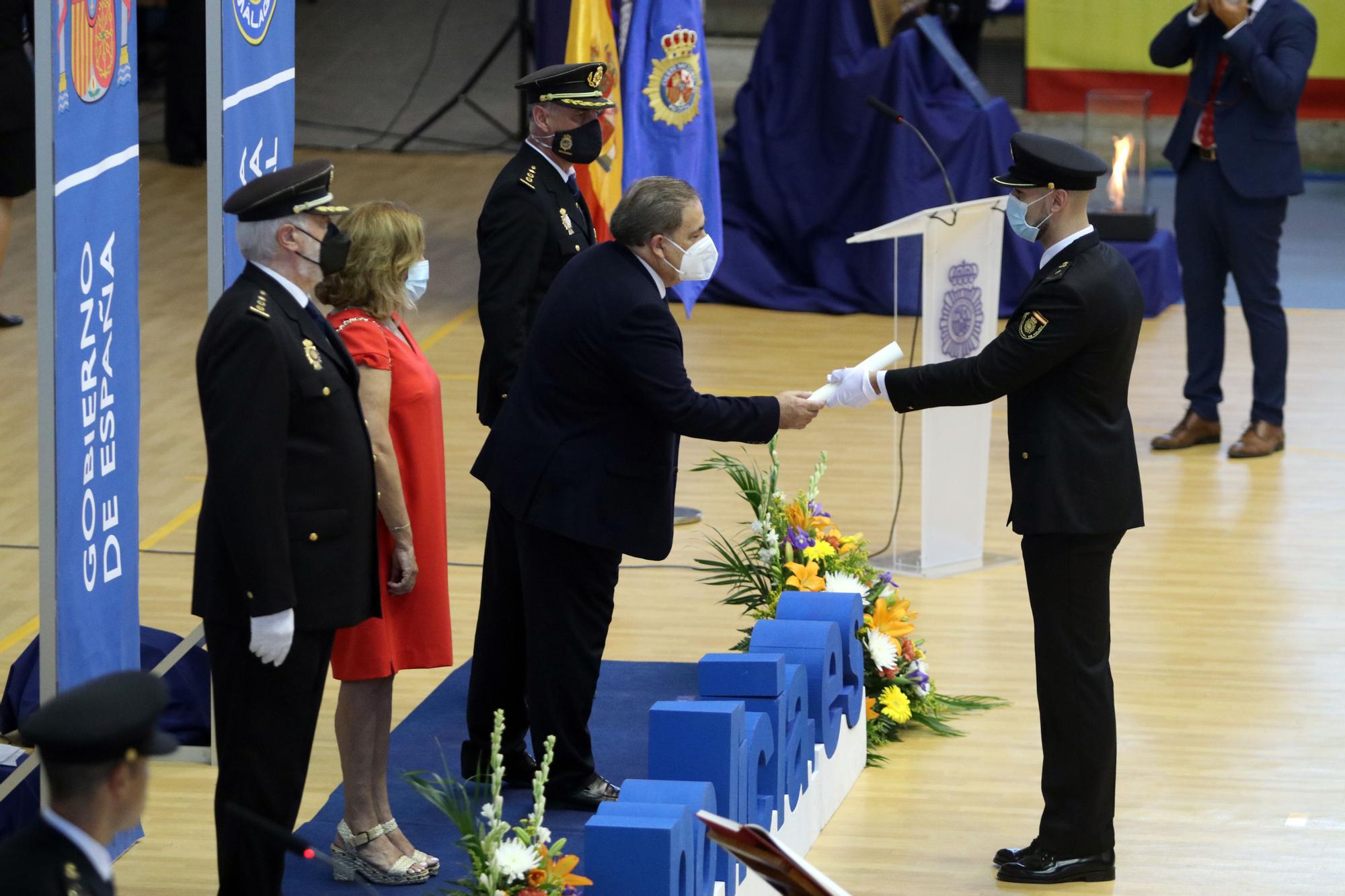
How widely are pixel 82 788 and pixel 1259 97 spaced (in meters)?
5.90

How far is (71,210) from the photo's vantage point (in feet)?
11.0

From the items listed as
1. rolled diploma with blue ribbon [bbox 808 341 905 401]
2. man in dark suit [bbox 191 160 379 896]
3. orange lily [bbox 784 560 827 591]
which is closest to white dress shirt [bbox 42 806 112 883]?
man in dark suit [bbox 191 160 379 896]

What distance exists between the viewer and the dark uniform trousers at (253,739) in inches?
122

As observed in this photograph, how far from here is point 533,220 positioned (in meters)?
4.45

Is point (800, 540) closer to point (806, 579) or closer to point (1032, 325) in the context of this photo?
point (806, 579)

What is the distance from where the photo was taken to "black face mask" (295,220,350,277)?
3.14 meters

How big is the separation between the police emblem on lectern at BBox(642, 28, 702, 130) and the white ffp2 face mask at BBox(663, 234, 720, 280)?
286cm

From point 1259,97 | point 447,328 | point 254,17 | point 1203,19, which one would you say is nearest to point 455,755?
point 254,17

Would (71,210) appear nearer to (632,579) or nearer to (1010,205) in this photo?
(1010,205)

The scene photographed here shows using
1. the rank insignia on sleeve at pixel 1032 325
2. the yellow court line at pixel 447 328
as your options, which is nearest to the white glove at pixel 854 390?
the rank insignia on sleeve at pixel 1032 325

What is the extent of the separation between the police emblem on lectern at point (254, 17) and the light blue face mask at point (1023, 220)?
164 cm

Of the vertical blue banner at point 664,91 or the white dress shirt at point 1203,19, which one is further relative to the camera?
the white dress shirt at point 1203,19

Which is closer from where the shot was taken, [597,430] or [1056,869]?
[597,430]

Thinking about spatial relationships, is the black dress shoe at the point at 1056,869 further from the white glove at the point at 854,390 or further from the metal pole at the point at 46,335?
the metal pole at the point at 46,335
